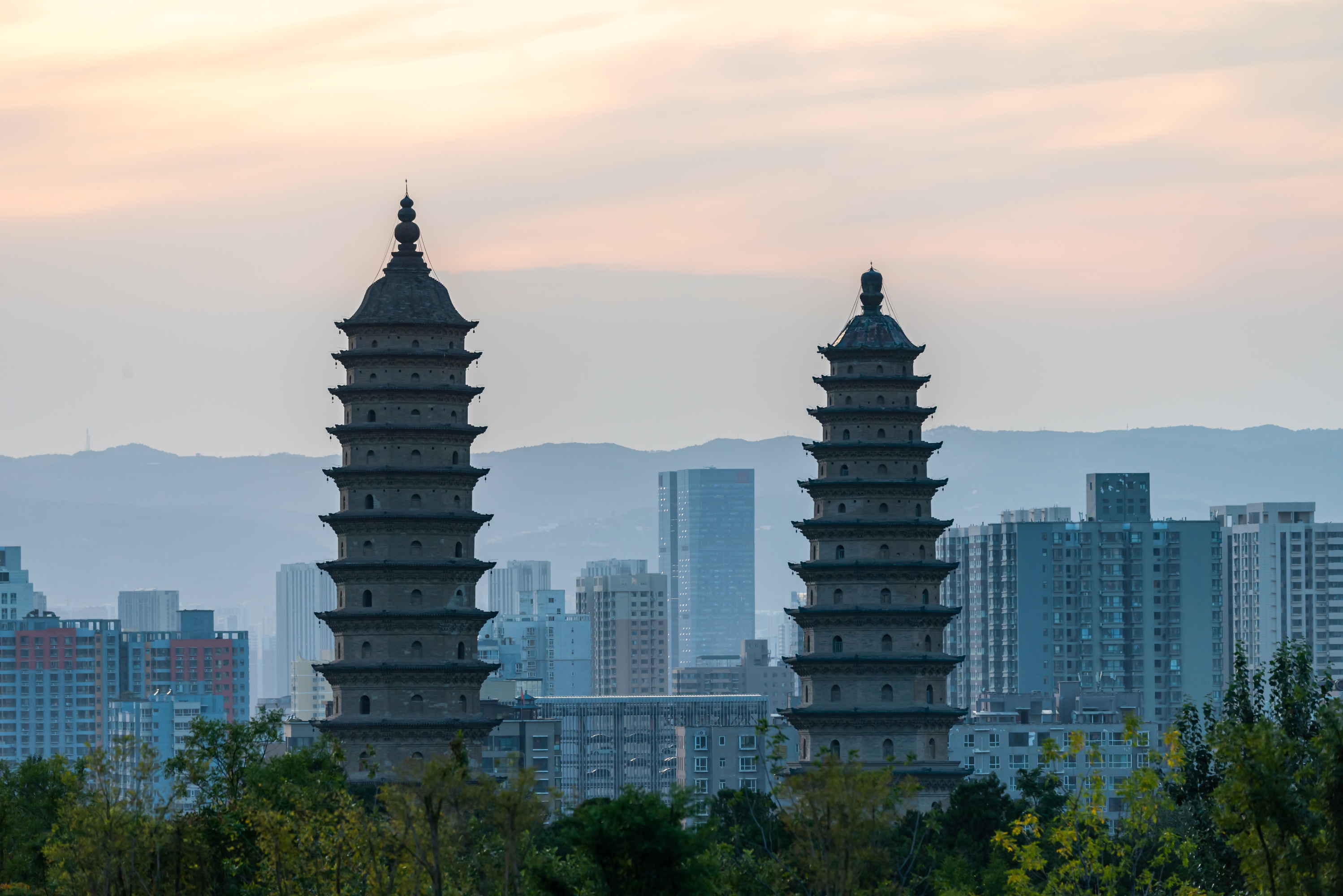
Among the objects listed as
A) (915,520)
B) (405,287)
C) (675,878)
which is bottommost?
(675,878)

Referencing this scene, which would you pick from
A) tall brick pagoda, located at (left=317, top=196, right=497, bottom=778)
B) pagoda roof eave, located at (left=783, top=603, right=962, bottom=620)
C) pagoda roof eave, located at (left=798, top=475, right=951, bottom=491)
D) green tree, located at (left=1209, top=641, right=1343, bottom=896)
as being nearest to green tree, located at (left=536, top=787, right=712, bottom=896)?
green tree, located at (left=1209, top=641, right=1343, bottom=896)

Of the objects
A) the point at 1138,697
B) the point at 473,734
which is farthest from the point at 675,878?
the point at 1138,697

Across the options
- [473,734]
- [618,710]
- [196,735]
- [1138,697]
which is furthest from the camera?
[618,710]

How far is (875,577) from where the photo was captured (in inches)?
3519

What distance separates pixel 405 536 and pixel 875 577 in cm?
1612

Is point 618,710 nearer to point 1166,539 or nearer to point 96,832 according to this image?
point 1166,539

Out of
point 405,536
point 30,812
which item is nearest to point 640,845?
point 30,812

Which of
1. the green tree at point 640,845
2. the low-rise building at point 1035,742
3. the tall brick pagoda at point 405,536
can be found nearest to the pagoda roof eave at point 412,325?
the tall brick pagoda at point 405,536

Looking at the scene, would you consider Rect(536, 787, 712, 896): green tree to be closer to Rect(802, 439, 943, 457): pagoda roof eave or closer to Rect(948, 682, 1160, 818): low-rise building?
Rect(802, 439, 943, 457): pagoda roof eave

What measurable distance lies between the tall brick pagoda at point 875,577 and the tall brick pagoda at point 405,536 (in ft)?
37.6

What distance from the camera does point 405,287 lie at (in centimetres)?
8838

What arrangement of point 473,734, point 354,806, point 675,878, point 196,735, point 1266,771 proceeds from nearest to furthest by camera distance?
point 1266,771, point 675,878, point 354,806, point 196,735, point 473,734

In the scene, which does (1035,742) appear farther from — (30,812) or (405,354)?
(30,812)

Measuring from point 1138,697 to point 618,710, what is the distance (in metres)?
39.4
